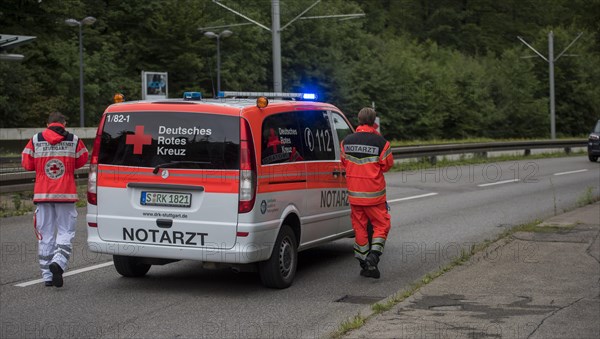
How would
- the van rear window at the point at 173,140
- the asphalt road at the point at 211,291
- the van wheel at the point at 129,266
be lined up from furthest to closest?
the van wheel at the point at 129,266
the van rear window at the point at 173,140
the asphalt road at the point at 211,291

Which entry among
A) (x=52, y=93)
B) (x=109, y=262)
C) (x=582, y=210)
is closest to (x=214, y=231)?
(x=109, y=262)

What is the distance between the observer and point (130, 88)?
186 ft

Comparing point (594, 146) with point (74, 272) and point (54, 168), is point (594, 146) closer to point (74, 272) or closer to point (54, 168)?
point (74, 272)

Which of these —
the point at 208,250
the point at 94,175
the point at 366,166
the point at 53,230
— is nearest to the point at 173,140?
the point at 94,175

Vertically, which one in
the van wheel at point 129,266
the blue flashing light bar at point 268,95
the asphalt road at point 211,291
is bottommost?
the asphalt road at point 211,291

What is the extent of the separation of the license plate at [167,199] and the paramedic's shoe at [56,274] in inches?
41.4

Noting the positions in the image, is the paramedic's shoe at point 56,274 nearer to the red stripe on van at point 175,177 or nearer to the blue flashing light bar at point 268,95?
the red stripe on van at point 175,177

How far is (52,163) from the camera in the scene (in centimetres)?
882

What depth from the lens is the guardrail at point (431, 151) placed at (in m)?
15.5

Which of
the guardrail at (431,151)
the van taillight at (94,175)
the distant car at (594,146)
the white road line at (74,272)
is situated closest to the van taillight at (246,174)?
the van taillight at (94,175)

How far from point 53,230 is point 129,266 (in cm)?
84

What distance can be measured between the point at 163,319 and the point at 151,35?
5480cm

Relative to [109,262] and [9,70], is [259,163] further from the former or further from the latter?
[9,70]

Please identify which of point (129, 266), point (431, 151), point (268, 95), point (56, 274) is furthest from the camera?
point (431, 151)
